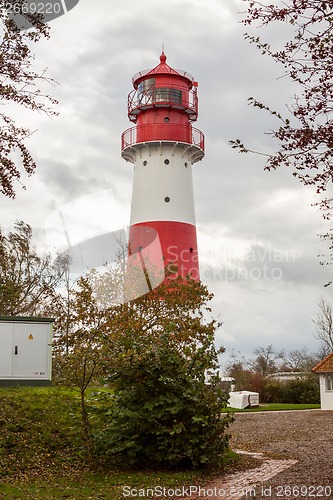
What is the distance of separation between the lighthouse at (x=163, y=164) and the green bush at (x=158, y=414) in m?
14.1

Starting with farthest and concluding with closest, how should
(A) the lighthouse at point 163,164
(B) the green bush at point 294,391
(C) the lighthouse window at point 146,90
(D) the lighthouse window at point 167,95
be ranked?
(B) the green bush at point 294,391 → (C) the lighthouse window at point 146,90 → (D) the lighthouse window at point 167,95 → (A) the lighthouse at point 163,164

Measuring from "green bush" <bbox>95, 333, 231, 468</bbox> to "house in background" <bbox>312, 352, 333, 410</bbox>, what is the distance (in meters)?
20.8

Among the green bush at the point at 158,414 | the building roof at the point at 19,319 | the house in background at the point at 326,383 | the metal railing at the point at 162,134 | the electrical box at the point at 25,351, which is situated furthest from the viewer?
the house in background at the point at 326,383

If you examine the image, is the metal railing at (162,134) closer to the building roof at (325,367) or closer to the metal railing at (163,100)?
the metal railing at (163,100)

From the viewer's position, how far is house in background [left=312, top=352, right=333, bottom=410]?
103ft

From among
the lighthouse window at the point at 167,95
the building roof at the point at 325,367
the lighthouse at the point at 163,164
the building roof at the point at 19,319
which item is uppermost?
the lighthouse window at the point at 167,95

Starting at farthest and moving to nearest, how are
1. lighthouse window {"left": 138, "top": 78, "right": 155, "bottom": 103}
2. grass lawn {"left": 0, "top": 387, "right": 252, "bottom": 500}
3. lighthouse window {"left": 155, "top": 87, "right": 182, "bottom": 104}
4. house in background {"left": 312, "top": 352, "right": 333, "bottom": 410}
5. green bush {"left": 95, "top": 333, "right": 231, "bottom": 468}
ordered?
house in background {"left": 312, "top": 352, "right": 333, "bottom": 410} < lighthouse window {"left": 138, "top": 78, "right": 155, "bottom": 103} < lighthouse window {"left": 155, "top": 87, "right": 182, "bottom": 104} < green bush {"left": 95, "top": 333, "right": 231, "bottom": 468} < grass lawn {"left": 0, "top": 387, "right": 252, "bottom": 500}

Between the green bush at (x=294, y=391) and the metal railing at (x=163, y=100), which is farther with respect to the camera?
the green bush at (x=294, y=391)

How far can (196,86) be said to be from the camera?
95.8ft

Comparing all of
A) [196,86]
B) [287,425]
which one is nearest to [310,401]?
[287,425]

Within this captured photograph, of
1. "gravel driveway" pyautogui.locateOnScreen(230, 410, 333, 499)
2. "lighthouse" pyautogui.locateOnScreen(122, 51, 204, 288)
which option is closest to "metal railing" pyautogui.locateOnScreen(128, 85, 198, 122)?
"lighthouse" pyautogui.locateOnScreen(122, 51, 204, 288)

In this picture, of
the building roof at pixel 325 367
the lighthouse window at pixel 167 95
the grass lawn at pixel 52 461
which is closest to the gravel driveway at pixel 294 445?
the grass lawn at pixel 52 461

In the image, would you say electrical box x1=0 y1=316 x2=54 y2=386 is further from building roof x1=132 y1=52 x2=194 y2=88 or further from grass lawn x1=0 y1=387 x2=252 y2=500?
building roof x1=132 y1=52 x2=194 y2=88

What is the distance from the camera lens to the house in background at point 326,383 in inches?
1233
